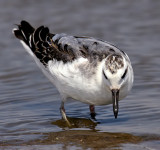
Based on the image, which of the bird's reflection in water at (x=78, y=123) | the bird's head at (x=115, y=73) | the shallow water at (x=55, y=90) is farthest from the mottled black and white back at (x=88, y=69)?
the shallow water at (x=55, y=90)

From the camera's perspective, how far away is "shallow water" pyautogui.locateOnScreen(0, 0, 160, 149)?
9.02 metres

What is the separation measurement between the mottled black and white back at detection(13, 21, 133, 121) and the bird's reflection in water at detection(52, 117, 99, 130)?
1.47 feet

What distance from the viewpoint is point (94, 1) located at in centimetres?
1861

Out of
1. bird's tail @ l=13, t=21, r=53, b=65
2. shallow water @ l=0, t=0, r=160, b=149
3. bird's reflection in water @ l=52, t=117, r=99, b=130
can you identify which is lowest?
bird's reflection in water @ l=52, t=117, r=99, b=130

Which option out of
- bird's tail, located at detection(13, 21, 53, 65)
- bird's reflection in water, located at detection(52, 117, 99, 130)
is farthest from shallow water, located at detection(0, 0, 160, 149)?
bird's tail, located at detection(13, 21, 53, 65)

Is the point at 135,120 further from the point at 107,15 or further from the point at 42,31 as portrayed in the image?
Answer: the point at 107,15

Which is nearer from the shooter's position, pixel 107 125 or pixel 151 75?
pixel 107 125

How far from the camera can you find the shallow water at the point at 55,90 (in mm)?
9016

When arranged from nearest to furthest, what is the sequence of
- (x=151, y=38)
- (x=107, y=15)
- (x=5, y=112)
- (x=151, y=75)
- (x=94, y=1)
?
1. (x=5, y=112)
2. (x=151, y=75)
3. (x=151, y=38)
4. (x=107, y=15)
5. (x=94, y=1)

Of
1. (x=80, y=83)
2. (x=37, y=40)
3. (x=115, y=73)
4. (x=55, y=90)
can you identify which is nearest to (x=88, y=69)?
(x=80, y=83)

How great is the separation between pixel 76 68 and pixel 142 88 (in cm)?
268

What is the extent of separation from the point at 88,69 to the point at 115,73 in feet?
2.57

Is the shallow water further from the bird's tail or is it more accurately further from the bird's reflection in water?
the bird's tail

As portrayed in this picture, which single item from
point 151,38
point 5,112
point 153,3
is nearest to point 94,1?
point 153,3
